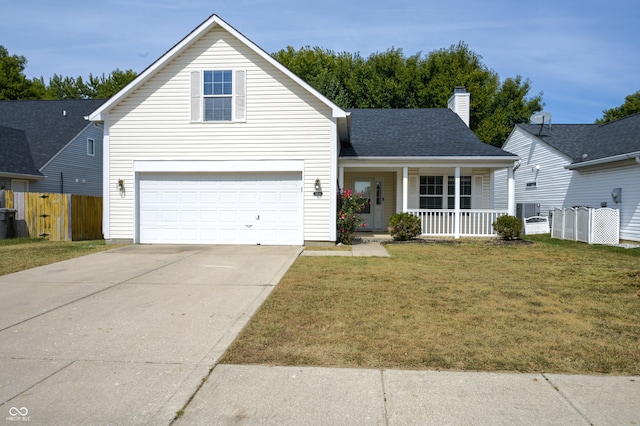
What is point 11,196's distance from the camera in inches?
641

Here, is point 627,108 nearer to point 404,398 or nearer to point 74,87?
point 404,398

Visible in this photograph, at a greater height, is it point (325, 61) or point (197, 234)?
point (325, 61)

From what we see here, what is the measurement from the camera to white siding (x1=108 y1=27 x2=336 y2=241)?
43.3ft

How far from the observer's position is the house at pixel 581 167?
15156 mm

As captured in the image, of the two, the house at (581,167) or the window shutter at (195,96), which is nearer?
the window shutter at (195,96)

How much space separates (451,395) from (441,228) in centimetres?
1307

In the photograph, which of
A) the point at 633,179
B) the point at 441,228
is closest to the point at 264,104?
the point at 441,228

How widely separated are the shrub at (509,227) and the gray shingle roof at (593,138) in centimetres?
426

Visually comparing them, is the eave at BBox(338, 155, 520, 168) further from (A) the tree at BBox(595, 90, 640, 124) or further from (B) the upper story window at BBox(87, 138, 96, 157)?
(A) the tree at BBox(595, 90, 640, 124)

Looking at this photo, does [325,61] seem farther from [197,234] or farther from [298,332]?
[298,332]

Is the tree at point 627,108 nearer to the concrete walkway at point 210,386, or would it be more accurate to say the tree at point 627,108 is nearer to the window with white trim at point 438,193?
the window with white trim at point 438,193

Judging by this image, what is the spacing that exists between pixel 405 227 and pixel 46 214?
41.5 feet

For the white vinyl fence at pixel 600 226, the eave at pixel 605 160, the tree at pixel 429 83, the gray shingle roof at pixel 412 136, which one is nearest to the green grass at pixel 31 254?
the gray shingle roof at pixel 412 136

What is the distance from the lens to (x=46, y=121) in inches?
994
